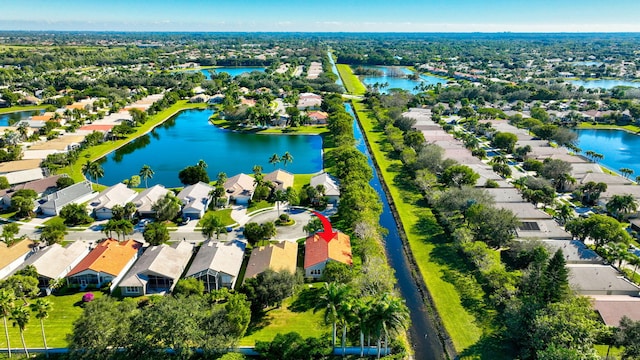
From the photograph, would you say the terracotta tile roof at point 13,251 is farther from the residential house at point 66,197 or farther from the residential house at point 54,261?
the residential house at point 66,197

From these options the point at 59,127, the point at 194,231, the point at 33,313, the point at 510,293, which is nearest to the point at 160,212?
the point at 194,231

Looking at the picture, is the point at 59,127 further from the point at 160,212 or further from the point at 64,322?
the point at 64,322

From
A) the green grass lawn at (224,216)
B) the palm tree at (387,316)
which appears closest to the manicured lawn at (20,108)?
the green grass lawn at (224,216)

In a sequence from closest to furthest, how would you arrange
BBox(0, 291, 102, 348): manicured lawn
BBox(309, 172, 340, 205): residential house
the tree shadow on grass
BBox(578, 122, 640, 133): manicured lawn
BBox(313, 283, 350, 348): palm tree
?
1. BBox(313, 283, 350, 348): palm tree
2. BBox(0, 291, 102, 348): manicured lawn
3. the tree shadow on grass
4. BBox(309, 172, 340, 205): residential house
5. BBox(578, 122, 640, 133): manicured lawn

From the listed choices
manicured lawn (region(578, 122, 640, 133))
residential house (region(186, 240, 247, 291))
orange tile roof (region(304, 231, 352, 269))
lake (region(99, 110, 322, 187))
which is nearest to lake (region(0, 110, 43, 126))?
lake (region(99, 110, 322, 187))

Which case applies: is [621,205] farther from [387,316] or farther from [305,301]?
[305,301]

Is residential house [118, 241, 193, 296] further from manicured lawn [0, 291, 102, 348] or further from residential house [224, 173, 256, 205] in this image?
residential house [224, 173, 256, 205]
